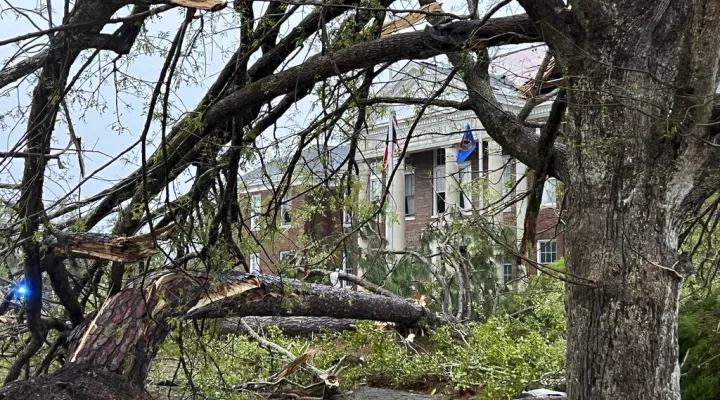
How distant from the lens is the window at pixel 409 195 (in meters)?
21.8

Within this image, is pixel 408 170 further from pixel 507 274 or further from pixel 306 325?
pixel 507 274

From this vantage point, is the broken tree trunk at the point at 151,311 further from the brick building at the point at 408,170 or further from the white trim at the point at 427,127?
the white trim at the point at 427,127

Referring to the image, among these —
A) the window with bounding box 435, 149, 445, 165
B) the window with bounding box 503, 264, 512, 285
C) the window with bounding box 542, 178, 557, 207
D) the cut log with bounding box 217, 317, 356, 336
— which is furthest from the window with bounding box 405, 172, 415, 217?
the cut log with bounding box 217, 317, 356, 336

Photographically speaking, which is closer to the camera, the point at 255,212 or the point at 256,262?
the point at 255,212

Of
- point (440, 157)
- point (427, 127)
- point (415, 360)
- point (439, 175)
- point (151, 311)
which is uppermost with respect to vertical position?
point (440, 157)

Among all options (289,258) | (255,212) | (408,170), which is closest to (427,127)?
(408,170)

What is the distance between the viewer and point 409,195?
865 inches

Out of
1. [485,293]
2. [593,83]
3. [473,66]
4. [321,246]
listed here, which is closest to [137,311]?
[321,246]

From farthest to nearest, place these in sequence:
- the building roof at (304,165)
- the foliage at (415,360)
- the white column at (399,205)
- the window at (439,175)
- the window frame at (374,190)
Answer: the white column at (399,205) < the window at (439,175) < the foliage at (415,360) < the window frame at (374,190) < the building roof at (304,165)

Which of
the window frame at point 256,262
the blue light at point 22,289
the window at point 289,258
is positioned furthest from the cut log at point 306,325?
the blue light at point 22,289

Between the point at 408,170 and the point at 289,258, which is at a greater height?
the point at 408,170

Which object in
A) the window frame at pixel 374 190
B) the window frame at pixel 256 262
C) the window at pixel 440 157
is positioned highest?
the window at pixel 440 157

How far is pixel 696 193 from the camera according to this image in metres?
3.55

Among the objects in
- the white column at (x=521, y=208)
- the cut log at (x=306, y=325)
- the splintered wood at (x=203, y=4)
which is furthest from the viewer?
the cut log at (x=306, y=325)
